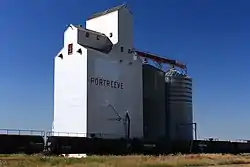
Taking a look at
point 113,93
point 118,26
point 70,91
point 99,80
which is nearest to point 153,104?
point 113,93

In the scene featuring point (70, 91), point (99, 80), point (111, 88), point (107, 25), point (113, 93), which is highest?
point (107, 25)

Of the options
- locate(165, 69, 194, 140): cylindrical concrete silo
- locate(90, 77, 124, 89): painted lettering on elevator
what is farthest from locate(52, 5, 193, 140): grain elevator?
locate(165, 69, 194, 140): cylindrical concrete silo

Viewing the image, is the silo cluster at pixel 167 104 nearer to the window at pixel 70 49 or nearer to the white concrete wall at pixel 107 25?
the white concrete wall at pixel 107 25

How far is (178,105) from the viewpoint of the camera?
257ft

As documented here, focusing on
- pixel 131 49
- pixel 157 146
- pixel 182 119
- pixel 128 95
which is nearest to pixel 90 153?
pixel 157 146

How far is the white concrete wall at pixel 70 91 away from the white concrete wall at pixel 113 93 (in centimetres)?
106

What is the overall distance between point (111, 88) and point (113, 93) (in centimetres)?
96

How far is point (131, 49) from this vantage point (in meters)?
71.1

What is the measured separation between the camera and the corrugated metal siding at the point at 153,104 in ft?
243

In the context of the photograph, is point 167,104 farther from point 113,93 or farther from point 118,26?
point 118,26

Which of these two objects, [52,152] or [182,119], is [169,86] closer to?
[182,119]

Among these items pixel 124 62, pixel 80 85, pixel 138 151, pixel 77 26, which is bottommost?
pixel 138 151

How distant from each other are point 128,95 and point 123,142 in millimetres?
15275

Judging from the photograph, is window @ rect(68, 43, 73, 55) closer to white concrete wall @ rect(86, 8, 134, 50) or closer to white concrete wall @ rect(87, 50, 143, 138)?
white concrete wall @ rect(87, 50, 143, 138)
